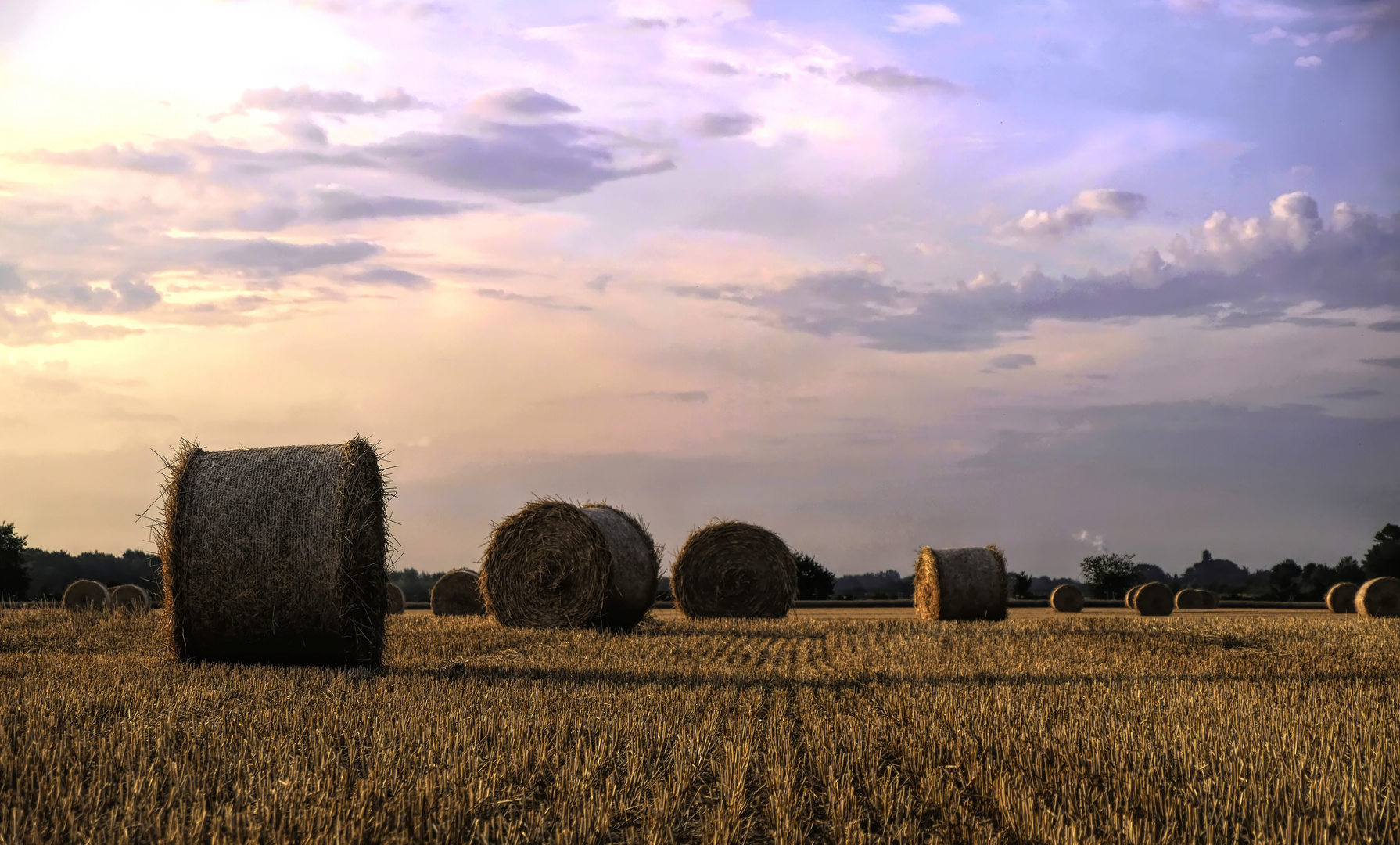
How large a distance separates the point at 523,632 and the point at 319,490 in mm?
4769

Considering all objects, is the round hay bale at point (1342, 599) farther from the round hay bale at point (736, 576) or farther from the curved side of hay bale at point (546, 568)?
the curved side of hay bale at point (546, 568)

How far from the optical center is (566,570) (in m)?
15.8

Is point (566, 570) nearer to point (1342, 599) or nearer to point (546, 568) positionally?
point (546, 568)

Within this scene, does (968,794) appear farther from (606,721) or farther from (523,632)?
(523,632)

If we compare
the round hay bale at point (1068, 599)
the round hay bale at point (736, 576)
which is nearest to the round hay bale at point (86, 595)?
the round hay bale at point (736, 576)

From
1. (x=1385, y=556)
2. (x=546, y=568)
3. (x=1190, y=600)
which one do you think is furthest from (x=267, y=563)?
(x=1385, y=556)

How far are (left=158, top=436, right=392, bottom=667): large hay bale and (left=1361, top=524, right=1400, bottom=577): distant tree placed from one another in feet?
141

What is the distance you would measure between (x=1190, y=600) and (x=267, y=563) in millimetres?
29112

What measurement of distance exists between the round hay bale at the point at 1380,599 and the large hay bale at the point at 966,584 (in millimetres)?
10503

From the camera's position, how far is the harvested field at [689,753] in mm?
4344

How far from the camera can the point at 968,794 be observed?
500 centimetres

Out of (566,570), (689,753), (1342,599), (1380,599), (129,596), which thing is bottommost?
(1342,599)

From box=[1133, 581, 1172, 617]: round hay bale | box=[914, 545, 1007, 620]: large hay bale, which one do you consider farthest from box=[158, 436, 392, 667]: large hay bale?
box=[1133, 581, 1172, 617]: round hay bale

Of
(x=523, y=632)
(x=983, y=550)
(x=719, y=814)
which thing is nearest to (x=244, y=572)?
(x=523, y=632)
